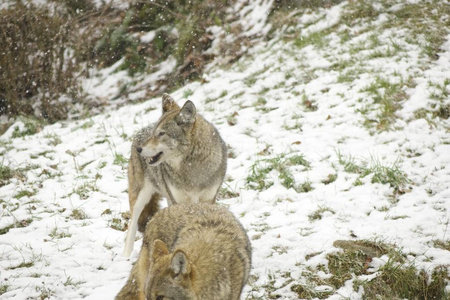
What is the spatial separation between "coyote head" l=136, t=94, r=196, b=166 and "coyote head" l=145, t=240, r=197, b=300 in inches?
75.0

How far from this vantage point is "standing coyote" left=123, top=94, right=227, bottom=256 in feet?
15.8

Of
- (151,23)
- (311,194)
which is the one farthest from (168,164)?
(151,23)

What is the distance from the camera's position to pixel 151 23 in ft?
39.8

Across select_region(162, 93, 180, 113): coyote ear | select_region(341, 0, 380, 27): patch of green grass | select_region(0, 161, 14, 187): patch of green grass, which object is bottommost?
select_region(0, 161, 14, 187): patch of green grass

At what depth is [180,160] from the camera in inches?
194

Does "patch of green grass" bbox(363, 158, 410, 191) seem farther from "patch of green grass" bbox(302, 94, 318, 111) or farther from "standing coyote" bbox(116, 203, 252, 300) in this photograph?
"standing coyote" bbox(116, 203, 252, 300)

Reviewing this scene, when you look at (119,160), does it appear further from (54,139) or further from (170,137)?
(170,137)

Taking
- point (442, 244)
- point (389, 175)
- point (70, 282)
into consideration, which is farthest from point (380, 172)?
point (70, 282)

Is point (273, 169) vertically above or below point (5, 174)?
below

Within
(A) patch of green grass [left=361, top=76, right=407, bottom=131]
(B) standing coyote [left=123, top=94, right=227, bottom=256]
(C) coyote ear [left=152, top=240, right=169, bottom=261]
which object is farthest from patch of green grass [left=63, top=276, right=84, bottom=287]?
(A) patch of green grass [left=361, top=76, right=407, bottom=131]

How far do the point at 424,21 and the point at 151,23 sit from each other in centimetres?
724

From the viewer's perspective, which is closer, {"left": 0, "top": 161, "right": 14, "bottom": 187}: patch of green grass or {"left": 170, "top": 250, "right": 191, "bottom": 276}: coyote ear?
{"left": 170, "top": 250, "right": 191, "bottom": 276}: coyote ear

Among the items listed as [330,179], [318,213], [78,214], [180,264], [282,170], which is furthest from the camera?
[282,170]

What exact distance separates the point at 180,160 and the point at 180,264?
2.08 m
